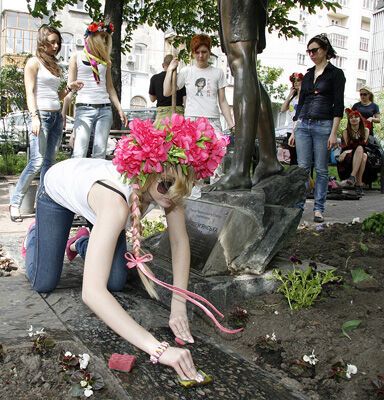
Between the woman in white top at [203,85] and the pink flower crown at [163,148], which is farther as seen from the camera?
the woman in white top at [203,85]

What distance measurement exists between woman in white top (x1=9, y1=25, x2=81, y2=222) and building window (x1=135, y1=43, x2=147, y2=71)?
33.5 metres

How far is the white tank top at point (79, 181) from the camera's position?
8.24 ft

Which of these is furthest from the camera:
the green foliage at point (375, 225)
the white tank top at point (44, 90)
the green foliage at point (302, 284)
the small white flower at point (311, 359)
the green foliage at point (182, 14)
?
the green foliage at point (182, 14)

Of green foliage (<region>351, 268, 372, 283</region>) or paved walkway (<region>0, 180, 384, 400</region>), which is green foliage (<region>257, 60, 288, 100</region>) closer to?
green foliage (<region>351, 268, 372, 283</region>)

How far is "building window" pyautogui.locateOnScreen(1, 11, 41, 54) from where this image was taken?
3403cm

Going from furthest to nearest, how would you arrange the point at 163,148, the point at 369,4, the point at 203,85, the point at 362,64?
the point at 369,4, the point at 362,64, the point at 203,85, the point at 163,148

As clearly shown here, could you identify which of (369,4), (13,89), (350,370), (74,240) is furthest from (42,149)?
(369,4)

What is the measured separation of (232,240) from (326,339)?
821mm

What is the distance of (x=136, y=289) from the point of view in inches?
129

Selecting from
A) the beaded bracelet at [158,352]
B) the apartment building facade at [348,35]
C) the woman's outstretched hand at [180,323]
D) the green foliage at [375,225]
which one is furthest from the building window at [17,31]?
the beaded bracelet at [158,352]

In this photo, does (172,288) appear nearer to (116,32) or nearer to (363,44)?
(116,32)

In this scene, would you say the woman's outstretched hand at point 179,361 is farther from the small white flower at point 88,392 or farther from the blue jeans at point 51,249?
the blue jeans at point 51,249

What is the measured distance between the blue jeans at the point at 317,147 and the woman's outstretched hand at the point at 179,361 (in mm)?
3980

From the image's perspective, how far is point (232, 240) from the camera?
314cm
